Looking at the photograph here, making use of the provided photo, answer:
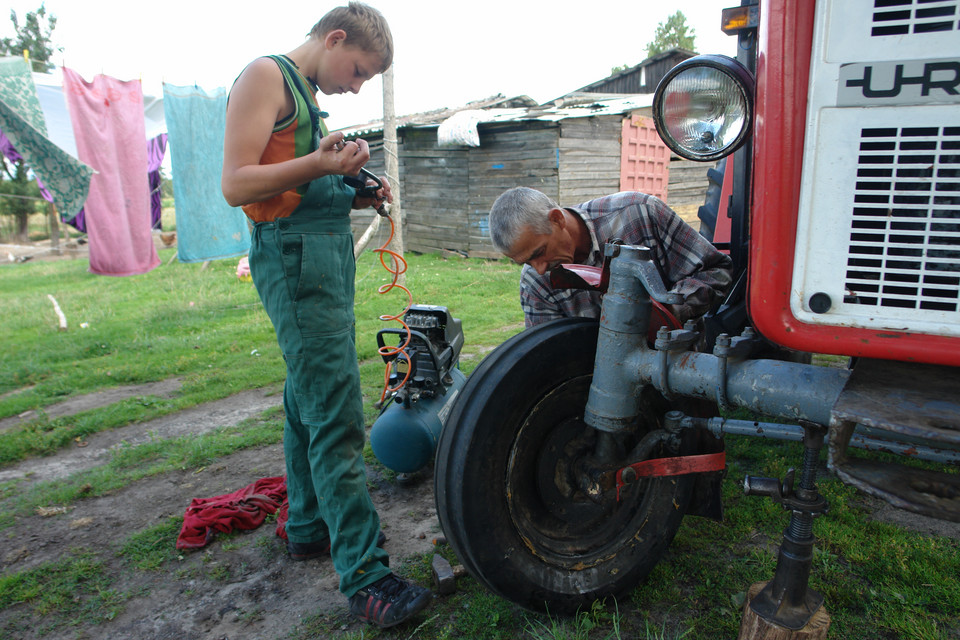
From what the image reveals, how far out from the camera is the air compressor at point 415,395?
2.71 metres

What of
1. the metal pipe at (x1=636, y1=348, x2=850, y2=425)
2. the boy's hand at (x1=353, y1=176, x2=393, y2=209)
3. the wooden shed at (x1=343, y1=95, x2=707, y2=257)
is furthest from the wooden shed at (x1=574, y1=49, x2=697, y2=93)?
the metal pipe at (x1=636, y1=348, x2=850, y2=425)

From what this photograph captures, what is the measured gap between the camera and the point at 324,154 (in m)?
1.74

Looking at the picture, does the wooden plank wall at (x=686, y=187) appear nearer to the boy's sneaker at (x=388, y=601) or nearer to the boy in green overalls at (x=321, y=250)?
the boy in green overalls at (x=321, y=250)

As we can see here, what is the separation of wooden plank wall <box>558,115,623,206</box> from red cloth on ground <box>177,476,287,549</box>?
874cm

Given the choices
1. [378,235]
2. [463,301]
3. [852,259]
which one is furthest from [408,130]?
[852,259]

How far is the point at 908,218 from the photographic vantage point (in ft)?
3.70

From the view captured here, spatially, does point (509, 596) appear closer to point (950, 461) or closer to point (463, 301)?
point (950, 461)

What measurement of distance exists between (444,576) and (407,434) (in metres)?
0.78

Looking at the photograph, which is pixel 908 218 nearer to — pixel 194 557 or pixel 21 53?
pixel 194 557

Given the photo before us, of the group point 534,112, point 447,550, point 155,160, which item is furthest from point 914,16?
point 155,160

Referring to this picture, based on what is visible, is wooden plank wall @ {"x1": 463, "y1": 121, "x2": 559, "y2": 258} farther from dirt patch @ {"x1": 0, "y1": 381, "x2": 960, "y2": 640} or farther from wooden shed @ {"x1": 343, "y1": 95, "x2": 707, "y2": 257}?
dirt patch @ {"x1": 0, "y1": 381, "x2": 960, "y2": 640}

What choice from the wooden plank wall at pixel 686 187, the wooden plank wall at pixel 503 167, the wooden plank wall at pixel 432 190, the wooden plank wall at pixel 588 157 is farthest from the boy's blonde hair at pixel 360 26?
the wooden plank wall at pixel 686 187

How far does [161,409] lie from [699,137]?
153 inches

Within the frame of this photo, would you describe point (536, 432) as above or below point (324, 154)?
below
